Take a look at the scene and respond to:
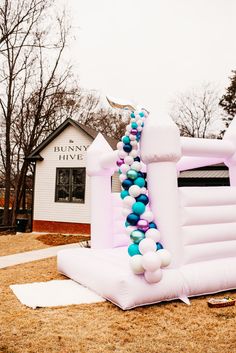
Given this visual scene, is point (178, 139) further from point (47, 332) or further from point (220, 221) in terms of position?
point (47, 332)

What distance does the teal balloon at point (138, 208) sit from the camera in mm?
4871

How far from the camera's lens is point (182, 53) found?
16859 millimetres

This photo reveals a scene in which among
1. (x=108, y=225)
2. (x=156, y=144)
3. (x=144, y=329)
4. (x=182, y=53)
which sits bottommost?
(x=144, y=329)

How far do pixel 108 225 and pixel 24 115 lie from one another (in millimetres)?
16562

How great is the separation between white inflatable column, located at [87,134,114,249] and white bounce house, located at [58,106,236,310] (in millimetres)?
996

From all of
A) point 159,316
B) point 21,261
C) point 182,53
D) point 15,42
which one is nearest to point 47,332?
point 159,316

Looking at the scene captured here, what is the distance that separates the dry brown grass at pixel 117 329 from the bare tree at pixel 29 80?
15.4m

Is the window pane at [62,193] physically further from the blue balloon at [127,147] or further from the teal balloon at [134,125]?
the teal balloon at [134,125]

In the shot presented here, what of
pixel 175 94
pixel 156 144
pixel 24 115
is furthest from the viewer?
pixel 175 94

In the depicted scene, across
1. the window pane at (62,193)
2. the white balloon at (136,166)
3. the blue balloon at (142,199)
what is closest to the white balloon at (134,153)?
the white balloon at (136,166)

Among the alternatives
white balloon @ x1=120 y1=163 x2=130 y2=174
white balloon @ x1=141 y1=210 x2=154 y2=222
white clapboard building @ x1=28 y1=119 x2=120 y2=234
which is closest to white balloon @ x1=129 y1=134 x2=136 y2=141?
white balloon @ x1=120 y1=163 x2=130 y2=174

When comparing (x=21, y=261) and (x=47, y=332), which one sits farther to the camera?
(x=21, y=261)

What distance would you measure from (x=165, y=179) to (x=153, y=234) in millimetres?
769

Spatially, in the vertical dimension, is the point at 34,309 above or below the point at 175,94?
below
